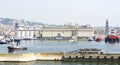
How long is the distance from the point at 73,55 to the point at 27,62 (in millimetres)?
6045

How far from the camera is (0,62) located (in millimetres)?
43812

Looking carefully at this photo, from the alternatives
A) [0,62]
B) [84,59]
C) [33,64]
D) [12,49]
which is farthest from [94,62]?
[12,49]

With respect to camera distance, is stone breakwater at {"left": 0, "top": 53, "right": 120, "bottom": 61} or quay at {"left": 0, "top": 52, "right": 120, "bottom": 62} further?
stone breakwater at {"left": 0, "top": 53, "right": 120, "bottom": 61}

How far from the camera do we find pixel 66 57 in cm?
4631

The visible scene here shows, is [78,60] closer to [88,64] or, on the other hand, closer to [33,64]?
[88,64]

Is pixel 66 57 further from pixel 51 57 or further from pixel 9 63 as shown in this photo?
pixel 9 63

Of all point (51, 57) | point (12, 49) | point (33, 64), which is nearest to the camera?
point (33, 64)

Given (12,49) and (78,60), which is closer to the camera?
(78,60)

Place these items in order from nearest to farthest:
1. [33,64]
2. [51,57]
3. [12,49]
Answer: [33,64] < [51,57] < [12,49]

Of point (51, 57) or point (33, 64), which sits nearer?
point (33, 64)

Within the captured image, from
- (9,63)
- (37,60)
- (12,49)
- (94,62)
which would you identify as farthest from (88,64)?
(12,49)

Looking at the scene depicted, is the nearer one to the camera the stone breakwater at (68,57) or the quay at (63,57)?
the quay at (63,57)

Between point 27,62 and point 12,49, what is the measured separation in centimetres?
3348

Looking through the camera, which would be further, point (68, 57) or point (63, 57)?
point (68, 57)
